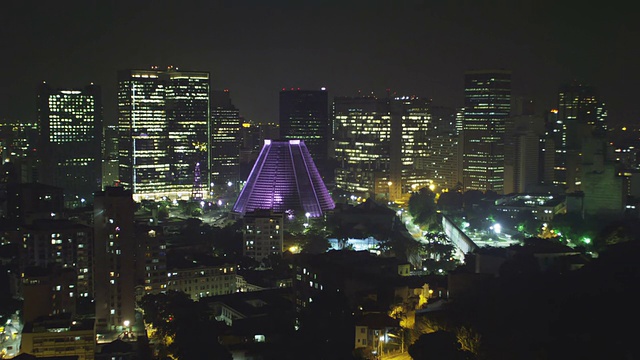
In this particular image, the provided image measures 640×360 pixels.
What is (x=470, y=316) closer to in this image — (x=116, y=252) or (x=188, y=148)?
(x=116, y=252)

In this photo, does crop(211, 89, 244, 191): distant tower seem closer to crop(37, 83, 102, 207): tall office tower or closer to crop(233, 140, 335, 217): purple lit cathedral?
crop(37, 83, 102, 207): tall office tower

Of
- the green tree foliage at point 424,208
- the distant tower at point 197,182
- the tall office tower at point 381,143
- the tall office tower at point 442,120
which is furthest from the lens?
the tall office tower at point 442,120

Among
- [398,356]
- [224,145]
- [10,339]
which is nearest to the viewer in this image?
[398,356]

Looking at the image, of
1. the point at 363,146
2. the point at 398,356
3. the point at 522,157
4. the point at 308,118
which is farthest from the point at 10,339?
the point at 308,118

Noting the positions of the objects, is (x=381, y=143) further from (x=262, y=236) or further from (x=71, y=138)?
(x=262, y=236)

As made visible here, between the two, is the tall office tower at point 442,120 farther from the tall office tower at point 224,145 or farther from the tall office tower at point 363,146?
the tall office tower at point 224,145

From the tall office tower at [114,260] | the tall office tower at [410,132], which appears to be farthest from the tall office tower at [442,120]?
the tall office tower at [114,260]
